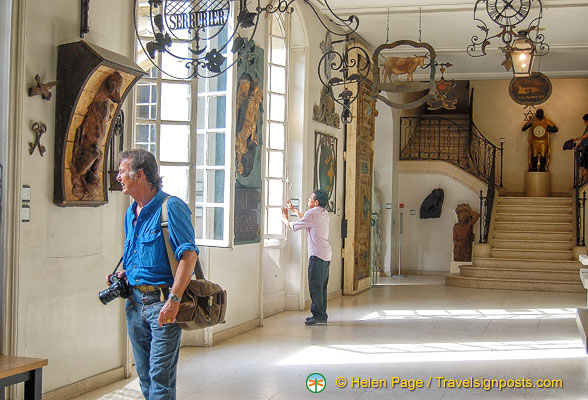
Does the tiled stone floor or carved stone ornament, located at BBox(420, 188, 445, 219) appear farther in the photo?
carved stone ornament, located at BBox(420, 188, 445, 219)

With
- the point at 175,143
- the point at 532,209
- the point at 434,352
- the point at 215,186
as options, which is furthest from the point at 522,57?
the point at 532,209

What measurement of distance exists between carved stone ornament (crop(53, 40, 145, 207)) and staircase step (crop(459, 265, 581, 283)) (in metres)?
9.51

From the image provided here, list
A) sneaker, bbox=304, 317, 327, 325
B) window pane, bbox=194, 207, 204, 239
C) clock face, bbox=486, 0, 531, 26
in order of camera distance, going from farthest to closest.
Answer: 1. sneaker, bbox=304, 317, 327, 325
2. window pane, bbox=194, 207, 204, 239
3. clock face, bbox=486, 0, 531, 26

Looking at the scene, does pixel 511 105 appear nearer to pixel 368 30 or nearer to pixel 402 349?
pixel 368 30

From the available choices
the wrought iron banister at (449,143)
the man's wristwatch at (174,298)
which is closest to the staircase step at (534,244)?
the wrought iron banister at (449,143)

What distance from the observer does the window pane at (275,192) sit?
30.4 ft

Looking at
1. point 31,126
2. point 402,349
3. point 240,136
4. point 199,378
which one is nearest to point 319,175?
point 240,136

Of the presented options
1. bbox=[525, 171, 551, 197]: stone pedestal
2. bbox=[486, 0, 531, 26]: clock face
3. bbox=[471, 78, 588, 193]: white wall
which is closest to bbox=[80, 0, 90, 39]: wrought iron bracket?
bbox=[486, 0, 531, 26]: clock face

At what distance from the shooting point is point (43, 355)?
4.85 meters

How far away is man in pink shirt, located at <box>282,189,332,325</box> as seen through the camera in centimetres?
835

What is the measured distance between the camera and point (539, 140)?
17562 millimetres

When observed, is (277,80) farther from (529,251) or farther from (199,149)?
(529,251)

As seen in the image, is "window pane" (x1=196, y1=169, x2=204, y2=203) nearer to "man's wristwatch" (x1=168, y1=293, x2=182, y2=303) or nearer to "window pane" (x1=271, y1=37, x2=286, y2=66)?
"window pane" (x1=271, y1=37, x2=286, y2=66)

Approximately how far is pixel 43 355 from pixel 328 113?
6.71 meters
